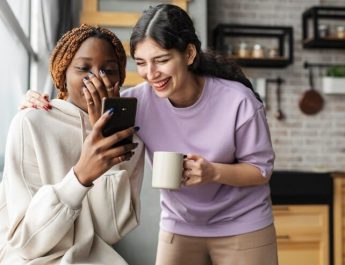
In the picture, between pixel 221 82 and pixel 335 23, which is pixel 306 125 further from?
pixel 221 82

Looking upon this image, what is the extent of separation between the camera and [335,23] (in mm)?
4254

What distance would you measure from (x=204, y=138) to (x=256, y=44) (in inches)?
115

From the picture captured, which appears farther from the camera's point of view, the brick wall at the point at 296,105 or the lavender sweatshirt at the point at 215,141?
the brick wall at the point at 296,105

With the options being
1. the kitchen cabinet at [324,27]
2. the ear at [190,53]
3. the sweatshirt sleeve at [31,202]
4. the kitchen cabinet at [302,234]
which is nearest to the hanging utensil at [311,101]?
the kitchen cabinet at [324,27]

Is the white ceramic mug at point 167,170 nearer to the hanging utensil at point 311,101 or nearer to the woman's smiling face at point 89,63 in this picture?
the woman's smiling face at point 89,63

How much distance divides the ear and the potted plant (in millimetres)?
3079

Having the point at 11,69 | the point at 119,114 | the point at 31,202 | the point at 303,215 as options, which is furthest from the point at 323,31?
the point at 31,202

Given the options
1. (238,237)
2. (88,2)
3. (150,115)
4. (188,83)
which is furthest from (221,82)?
(88,2)

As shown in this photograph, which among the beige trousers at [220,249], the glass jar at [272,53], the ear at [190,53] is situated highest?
the glass jar at [272,53]

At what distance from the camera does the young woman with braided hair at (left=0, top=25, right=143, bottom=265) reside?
1.00 metres

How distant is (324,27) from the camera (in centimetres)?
407

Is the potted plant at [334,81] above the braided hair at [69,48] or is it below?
below

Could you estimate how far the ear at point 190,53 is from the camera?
4.33 feet

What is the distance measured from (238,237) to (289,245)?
2269 mm
